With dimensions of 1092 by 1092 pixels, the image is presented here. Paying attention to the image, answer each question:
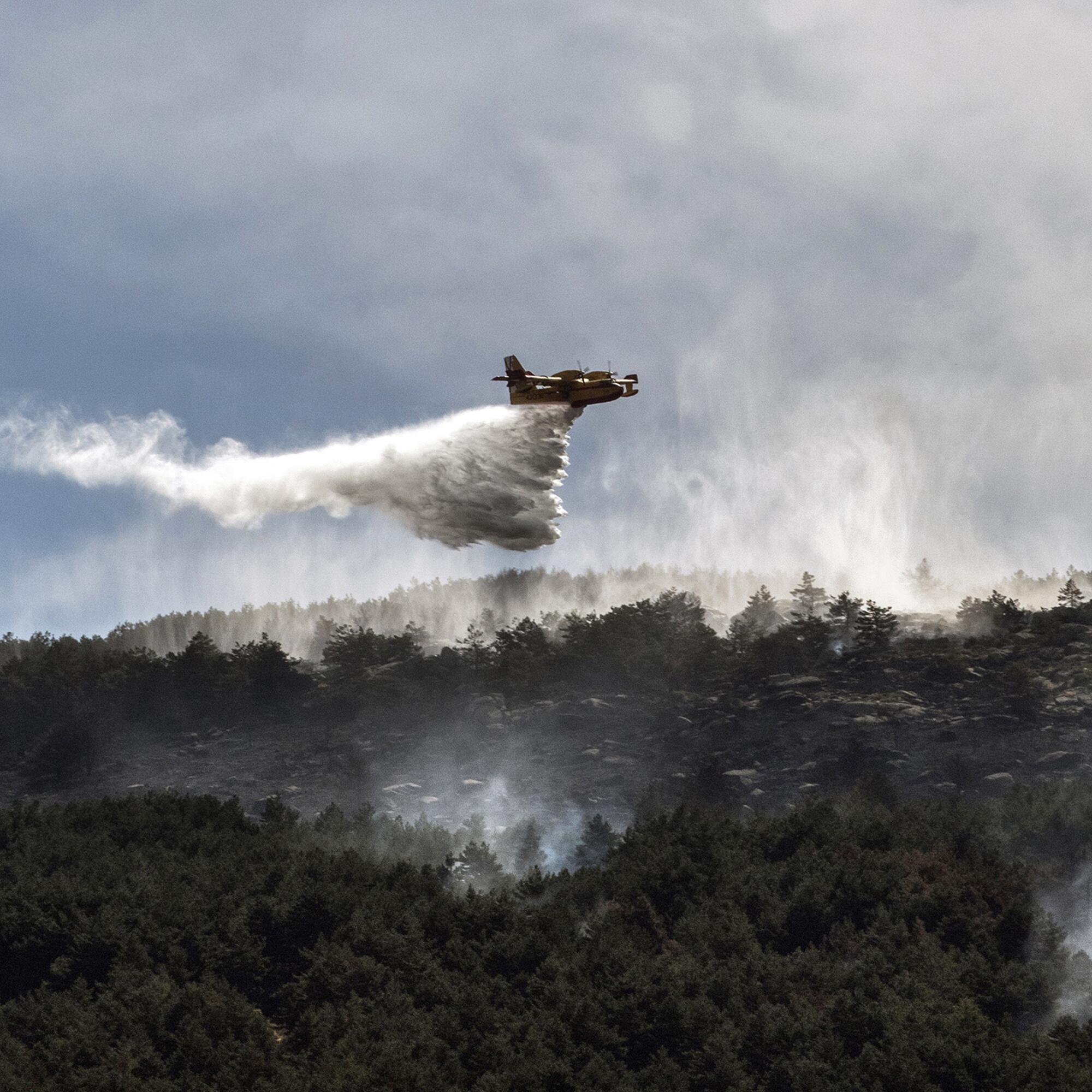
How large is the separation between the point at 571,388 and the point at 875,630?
153 feet

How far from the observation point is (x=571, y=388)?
188 ft

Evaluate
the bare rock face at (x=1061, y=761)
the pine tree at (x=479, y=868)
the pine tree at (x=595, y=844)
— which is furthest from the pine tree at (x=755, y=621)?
the pine tree at (x=479, y=868)

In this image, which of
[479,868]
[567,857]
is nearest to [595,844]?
[567,857]

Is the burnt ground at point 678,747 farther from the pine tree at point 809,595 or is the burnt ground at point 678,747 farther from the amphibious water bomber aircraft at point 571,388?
the amphibious water bomber aircraft at point 571,388

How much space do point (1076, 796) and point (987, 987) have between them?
62.8 ft

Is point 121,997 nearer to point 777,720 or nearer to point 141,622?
point 777,720

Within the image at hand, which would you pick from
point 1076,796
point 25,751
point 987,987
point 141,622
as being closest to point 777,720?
point 1076,796

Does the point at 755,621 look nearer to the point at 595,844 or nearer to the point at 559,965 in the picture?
the point at 595,844

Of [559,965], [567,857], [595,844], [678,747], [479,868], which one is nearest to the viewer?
[559,965]

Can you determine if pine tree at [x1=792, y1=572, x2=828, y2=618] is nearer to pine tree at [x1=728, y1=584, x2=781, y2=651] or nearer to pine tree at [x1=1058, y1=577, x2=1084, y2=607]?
pine tree at [x1=728, y1=584, x2=781, y2=651]

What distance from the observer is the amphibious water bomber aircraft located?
5728cm

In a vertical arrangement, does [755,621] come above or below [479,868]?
above

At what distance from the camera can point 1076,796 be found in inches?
2549

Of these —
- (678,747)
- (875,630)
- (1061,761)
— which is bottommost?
(1061,761)
